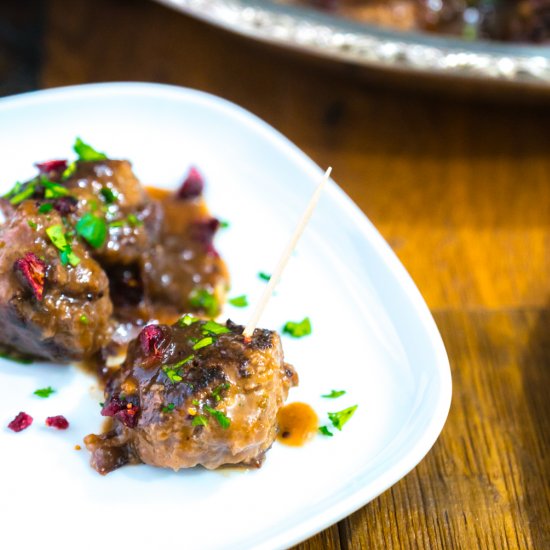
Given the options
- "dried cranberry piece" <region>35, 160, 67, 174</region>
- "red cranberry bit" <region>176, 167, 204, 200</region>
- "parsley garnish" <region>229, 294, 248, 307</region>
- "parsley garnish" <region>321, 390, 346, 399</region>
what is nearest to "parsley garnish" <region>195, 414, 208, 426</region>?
"parsley garnish" <region>321, 390, 346, 399</region>

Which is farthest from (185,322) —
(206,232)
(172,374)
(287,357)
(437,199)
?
(437,199)

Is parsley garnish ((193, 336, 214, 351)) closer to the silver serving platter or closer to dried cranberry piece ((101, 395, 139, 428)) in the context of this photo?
Answer: dried cranberry piece ((101, 395, 139, 428))

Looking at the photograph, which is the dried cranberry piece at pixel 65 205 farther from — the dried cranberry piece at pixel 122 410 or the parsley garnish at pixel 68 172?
the dried cranberry piece at pixel 122 410

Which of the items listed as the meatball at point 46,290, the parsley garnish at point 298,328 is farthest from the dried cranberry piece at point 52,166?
the parsley garnish at point 298,328

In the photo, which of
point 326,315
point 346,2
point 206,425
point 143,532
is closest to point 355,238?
point 326,315

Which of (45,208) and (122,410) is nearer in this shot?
(122,410)

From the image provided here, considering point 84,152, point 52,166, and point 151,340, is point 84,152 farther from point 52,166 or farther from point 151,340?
point 151,340
